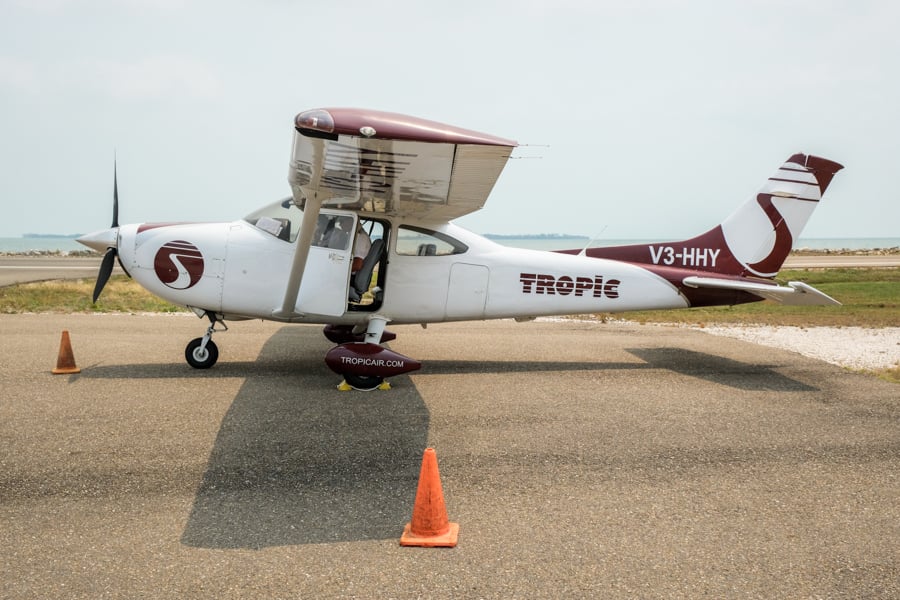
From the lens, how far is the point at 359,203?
7.61 m

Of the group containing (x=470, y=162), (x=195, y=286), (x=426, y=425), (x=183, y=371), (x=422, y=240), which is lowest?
(x=183, y=371)

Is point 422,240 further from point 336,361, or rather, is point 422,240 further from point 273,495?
point 273,495

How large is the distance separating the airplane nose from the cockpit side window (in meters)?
3.48

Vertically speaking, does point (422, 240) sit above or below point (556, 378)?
above

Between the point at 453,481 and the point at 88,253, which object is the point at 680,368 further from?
the point at 88,253

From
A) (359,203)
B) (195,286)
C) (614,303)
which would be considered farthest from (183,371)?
(614,303)

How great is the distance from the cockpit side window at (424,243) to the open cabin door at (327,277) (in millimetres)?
732

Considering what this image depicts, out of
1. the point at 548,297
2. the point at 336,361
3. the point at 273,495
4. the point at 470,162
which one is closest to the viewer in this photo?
the point at 273,495

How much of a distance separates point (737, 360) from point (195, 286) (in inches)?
299

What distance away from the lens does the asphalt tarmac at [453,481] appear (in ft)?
11.3

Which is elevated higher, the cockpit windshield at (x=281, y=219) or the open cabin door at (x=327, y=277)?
the cockpit windshield at (x=281, y=219)

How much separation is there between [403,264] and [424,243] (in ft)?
1.28

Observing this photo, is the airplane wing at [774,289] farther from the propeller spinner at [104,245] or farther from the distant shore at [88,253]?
the distant shore at [88,253]

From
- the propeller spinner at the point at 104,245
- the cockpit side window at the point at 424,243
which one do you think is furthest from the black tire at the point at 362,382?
the propeller spinner at the point at 104,245
